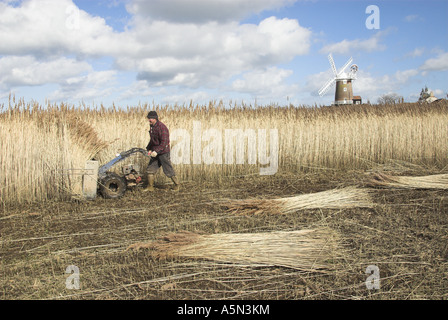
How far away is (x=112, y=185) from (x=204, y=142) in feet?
10.5

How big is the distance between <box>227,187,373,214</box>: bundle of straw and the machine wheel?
237 cm

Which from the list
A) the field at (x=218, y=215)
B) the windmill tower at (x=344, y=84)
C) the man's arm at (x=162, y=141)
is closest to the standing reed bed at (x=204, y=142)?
the field at (x=218, y=215)

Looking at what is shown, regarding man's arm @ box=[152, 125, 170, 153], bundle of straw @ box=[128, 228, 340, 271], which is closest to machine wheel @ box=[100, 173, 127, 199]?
man's arm @ box=[152, 125, 170, 153]

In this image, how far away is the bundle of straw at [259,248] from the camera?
3869 millimetres

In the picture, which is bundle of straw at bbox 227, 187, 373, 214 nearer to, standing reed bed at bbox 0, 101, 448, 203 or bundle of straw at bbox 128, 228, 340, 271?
bundle of straw at bbox 128, 228, 340, 271

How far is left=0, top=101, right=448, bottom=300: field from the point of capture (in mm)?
3465

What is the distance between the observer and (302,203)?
6223 millimetres

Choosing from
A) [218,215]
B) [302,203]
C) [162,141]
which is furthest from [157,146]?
[302,203]

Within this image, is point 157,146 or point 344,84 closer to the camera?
point 157,146

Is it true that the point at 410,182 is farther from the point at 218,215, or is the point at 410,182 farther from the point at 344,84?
the point at 344,84

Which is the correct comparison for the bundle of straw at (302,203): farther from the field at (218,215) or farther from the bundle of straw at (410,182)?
the bundle of straw at (410,182)
